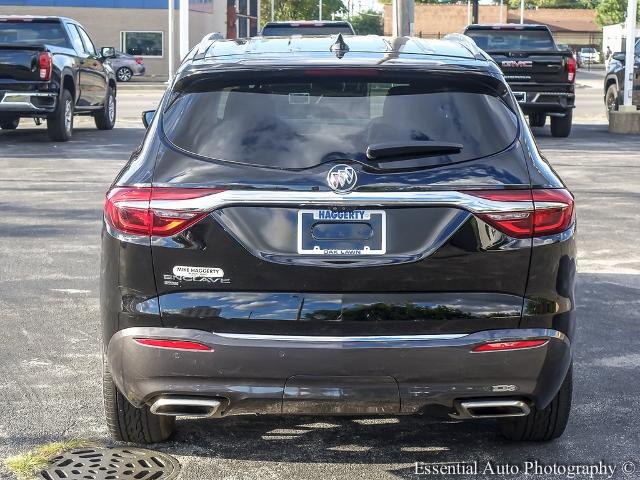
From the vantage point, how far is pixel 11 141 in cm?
1988

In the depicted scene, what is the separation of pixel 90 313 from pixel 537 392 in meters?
3.86

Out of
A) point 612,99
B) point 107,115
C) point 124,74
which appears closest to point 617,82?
point 612,99

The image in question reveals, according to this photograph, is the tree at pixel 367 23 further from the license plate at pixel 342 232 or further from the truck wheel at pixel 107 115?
the license plate at pixel 342 232

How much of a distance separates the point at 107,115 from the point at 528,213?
18645 mm

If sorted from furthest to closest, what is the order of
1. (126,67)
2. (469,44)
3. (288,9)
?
(288,9) < (126,67) < (469,44)

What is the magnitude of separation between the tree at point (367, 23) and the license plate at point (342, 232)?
129238 mm

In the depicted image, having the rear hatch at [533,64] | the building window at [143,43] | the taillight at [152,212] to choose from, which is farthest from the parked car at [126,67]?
the taillight at [152,212]

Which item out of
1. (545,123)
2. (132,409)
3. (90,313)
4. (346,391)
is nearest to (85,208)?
(90,313)

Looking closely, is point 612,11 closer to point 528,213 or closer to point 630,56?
point 630,56

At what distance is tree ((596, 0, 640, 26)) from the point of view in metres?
108

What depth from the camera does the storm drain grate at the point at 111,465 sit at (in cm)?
463

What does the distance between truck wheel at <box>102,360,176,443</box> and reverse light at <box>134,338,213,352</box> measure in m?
0.51

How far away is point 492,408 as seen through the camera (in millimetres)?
4418

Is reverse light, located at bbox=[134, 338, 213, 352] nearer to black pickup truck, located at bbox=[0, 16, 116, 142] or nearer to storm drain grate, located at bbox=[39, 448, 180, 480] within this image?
storm drain grate, located at bbox=[39, 448, 180, 480]
